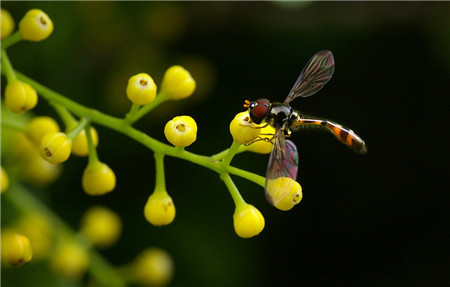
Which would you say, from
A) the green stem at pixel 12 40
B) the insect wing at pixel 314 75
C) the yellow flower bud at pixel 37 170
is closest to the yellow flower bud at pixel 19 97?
the green stem at pixel 12 40

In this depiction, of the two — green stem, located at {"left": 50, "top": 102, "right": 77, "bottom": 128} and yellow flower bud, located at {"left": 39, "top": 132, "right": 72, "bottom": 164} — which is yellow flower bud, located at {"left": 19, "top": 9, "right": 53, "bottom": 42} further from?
yellow flower bud, located at {"left": 39, "top": 132, "right": 72, "bottom": 164}

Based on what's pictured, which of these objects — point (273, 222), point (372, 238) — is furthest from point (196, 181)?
point (372, 238)

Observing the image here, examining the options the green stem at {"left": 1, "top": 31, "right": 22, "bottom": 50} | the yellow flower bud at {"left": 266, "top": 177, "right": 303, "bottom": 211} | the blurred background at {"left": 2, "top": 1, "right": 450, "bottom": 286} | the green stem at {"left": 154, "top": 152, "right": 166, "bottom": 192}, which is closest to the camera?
the yellow flower bud at {"left": 266, "top": 177, "right": 303, "bottom": 211}

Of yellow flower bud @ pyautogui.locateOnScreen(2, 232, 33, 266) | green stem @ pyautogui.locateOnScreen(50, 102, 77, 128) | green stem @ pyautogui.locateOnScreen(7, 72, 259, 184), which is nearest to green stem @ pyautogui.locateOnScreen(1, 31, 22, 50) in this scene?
green stem @ pyautogui.locateOnScreen(7, 72, 259, 184)

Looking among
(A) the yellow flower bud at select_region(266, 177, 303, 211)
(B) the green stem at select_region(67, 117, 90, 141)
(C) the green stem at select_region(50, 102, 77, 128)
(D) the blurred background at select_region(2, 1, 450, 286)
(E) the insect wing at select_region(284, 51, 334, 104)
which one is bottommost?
(A) the yellow flower bud at select_region(266, 177, 303, 211)

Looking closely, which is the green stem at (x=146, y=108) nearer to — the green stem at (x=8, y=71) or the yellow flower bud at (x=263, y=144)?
the yellow flower bud at (x=263, y=144)

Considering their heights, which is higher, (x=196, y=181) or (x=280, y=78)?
(x=280, y=78)

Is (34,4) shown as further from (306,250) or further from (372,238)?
(372,238)
